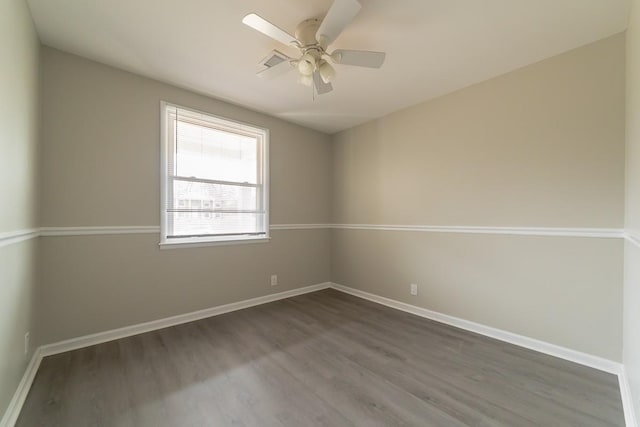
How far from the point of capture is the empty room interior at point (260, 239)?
59.7 inches

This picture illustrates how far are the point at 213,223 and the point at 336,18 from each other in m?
2.35

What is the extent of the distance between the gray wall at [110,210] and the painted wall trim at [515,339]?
199 centimetres

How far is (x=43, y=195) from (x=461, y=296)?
3839 millimetres

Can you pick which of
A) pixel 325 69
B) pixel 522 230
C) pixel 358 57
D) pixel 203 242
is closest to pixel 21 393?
pixel 203 242

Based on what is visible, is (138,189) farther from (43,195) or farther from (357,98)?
(357,98)

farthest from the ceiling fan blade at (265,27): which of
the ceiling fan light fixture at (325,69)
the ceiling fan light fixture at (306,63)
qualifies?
the ceiling fan light fixture at (325,69)

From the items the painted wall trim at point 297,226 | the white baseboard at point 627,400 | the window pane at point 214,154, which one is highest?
the window pane at point 214,154

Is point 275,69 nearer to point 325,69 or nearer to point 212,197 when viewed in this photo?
point 325,69

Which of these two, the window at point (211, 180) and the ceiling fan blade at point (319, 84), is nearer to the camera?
the ceiling fan blade at point (319, 84)

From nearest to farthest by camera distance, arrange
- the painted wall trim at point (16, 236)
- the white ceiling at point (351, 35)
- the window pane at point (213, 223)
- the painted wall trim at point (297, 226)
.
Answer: the painted wall trim at point (16, 236) < the white ceiling at point (351, 35) < the window pane at point (213, 223) < the painted wall trim at point (297, 226)

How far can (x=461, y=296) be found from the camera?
2.58m

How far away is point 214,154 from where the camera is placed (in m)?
2.94

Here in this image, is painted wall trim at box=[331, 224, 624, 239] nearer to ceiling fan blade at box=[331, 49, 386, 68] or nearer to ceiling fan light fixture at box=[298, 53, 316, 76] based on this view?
ceiling fan blade at box=[331, 49, 386, 68]

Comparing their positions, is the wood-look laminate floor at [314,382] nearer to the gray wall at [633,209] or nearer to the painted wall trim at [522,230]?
the gray wall at [633,209]
